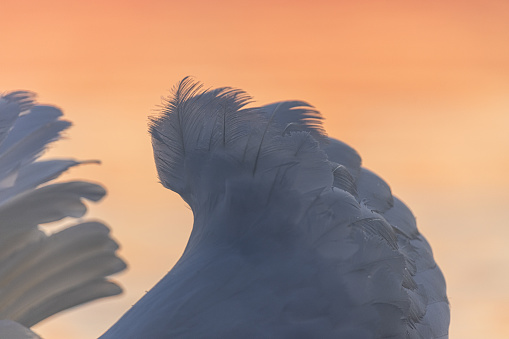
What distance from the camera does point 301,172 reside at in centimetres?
146

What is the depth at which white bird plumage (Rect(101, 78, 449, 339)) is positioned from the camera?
1368 millimetres

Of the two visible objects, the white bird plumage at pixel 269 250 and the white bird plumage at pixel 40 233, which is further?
the white bird plumage at pixel 40 233

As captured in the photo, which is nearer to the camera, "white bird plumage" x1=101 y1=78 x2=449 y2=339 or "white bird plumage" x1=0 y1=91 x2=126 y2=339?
"white bird plumage" x1=101 y1=78 x2=449 y2=339

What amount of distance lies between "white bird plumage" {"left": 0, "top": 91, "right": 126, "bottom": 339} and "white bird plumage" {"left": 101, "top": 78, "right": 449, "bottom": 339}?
1.19 ft

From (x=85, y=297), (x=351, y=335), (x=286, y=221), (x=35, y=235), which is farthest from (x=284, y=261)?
(x=85, y=297)

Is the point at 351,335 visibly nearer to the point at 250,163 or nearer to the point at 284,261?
the point at 284,261

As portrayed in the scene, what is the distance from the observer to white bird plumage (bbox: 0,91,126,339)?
1.76m

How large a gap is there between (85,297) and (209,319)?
3.21 feet

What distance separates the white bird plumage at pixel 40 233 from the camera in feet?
5.77

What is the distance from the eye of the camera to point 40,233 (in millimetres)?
2041

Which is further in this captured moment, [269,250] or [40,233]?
[40,233]

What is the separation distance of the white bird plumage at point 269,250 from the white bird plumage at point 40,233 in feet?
1.19

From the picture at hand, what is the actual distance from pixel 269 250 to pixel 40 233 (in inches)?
33.8

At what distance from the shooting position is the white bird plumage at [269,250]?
1368 mm
